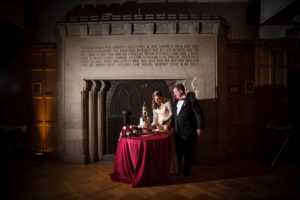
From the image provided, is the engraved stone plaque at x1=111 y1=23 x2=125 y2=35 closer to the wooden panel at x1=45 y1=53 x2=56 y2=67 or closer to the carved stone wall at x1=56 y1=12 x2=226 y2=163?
the carved stone wall at x1=56 y1=12 x2=226 y2=163

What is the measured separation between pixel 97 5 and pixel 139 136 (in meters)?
3.72

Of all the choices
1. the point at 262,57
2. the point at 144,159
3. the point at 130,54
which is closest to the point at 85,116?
the point at 130,54

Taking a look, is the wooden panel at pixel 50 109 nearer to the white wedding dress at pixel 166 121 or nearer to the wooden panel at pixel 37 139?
the wooden panel at pixel 37 139

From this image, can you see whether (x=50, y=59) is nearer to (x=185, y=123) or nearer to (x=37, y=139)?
(x=37, y=139)

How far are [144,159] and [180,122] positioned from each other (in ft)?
3.52

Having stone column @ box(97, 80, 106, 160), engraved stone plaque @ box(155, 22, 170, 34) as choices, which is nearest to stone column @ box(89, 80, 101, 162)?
stone column @ box(97, 80, 106, 160)

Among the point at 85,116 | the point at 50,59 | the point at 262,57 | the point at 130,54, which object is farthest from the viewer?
the point at 50,59

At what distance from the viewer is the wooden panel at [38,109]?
6285mm

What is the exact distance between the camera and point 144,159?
408 cm

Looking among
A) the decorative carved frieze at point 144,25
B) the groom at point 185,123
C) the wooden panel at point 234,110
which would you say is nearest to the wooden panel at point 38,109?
the decorative carved frieze at point 144,25

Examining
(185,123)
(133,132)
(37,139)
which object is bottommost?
(37,139)

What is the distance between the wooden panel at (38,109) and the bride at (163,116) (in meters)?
3.15

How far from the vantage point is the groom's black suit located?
182 inches

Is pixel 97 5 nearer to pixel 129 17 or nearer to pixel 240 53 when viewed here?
pixel 129 17
